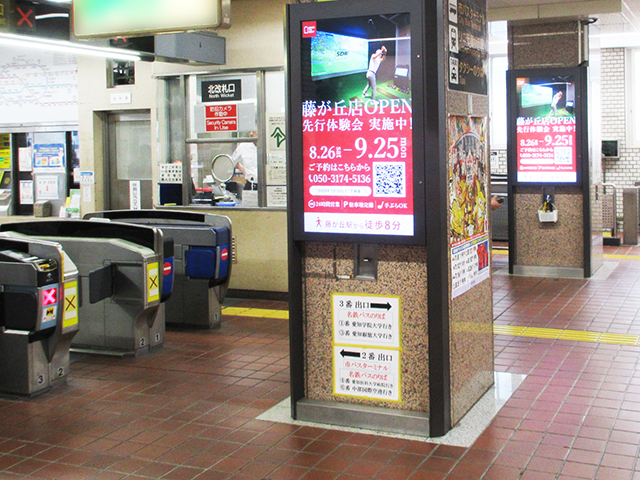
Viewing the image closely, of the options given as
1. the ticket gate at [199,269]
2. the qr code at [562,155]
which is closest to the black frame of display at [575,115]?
the qr code at [562,155]

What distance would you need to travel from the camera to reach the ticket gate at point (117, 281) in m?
5.92

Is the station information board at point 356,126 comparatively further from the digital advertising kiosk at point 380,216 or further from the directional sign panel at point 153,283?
the directional sign panel at point 153,283

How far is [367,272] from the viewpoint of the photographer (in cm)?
428

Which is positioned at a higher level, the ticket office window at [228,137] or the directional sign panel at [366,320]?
the ticket office window at [228,137]

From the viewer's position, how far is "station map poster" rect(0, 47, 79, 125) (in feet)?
34.2

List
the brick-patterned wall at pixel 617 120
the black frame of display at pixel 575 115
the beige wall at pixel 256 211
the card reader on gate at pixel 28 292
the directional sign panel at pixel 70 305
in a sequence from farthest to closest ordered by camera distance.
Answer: the brick-patterned wall at pixel 617 120 < the black frame of display at pixel 575 115 < the beige wall at pixel 256 211 < the directional sign panel at pixel 70 305 < the card reader on gate at pixel 28 292

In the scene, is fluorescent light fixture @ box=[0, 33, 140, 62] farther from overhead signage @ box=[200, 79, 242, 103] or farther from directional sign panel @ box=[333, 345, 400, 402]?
directional sign panel @ box=[333, 345, 400, 402]

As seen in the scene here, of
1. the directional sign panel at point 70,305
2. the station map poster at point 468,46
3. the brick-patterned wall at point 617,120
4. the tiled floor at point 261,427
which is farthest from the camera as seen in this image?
the brick-patterned wall at point 617,120

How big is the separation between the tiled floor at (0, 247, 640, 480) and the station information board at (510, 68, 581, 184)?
3.95m

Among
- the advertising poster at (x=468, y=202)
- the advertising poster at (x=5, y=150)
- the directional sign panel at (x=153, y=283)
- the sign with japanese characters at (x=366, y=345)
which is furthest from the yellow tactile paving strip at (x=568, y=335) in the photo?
the advertising poster at (x=5, y=150)

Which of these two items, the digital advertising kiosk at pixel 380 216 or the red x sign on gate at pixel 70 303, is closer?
Answer: the digital advertising kiosk at pixel 380 216

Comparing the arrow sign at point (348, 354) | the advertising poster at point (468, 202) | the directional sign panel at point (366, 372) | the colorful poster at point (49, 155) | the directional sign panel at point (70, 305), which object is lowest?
the directional sign panel at point (366, 372)

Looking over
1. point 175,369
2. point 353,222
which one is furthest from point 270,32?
point 353,222

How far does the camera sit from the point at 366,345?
4.28 m
